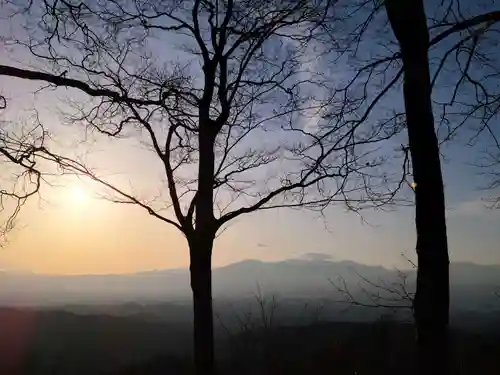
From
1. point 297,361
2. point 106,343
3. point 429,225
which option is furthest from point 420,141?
point 106,343

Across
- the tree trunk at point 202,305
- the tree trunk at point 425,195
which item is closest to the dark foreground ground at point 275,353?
the tree trunk at point 425,195

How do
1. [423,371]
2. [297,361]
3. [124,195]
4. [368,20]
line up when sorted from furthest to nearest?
[297,361], [124,195], [368,20], [423,371]

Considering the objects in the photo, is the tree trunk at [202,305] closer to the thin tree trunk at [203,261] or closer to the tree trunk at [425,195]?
the thin tree trunk at [203,261]

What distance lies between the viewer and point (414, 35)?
383 centimetres

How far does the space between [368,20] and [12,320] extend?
20650mm

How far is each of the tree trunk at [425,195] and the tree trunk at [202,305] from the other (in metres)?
3.51

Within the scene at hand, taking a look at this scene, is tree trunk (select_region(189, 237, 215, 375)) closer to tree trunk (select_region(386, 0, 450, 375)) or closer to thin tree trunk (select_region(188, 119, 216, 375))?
thin tree trunk (select_region(188, 119, 216, 375))

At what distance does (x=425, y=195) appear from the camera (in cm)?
361

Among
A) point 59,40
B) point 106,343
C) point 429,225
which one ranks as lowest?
point 106,343

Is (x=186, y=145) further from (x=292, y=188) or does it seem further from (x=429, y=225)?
(x=429, y=225)

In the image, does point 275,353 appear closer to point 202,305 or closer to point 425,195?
point 202,305

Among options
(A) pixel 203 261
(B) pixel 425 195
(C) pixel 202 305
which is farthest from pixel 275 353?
(B) pixel 425 195

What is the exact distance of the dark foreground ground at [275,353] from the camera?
7.60 meters

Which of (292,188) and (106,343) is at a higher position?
(292,188)
